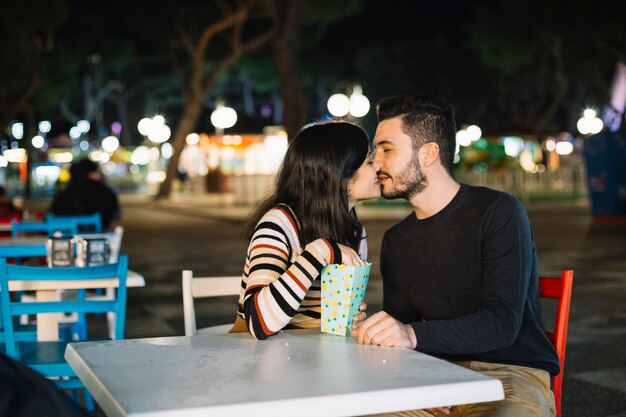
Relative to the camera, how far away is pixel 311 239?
338 cm

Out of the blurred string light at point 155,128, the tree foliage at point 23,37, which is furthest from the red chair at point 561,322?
the blurred string light at point 155,128

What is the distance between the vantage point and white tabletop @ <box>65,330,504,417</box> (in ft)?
Answer: 7.08

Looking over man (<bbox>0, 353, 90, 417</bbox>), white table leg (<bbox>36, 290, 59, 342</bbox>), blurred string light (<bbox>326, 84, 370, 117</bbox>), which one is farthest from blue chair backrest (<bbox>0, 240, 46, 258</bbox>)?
blurred string light (<bbox>326, 84, 370, 117</bbox>)

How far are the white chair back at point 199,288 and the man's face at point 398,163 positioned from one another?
3.53 ft

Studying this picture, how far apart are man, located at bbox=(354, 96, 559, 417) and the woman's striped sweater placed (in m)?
0.27

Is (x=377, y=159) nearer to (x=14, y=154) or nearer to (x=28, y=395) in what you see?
(x=28, y=395)

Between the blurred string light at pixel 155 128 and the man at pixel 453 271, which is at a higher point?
the blurred string light at pixel 155 128

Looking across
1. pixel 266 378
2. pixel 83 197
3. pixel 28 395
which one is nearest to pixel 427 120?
pixel 266 378

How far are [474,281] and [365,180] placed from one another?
0.56 m

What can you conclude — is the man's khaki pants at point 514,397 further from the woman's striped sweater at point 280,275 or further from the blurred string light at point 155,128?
the blurred string light at point 155,128

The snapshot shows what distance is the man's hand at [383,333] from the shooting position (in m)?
2.82

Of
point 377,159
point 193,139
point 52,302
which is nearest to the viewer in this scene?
point 377,159

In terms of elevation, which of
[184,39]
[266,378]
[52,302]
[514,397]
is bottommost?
[514,397]

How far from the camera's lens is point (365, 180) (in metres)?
3.48
